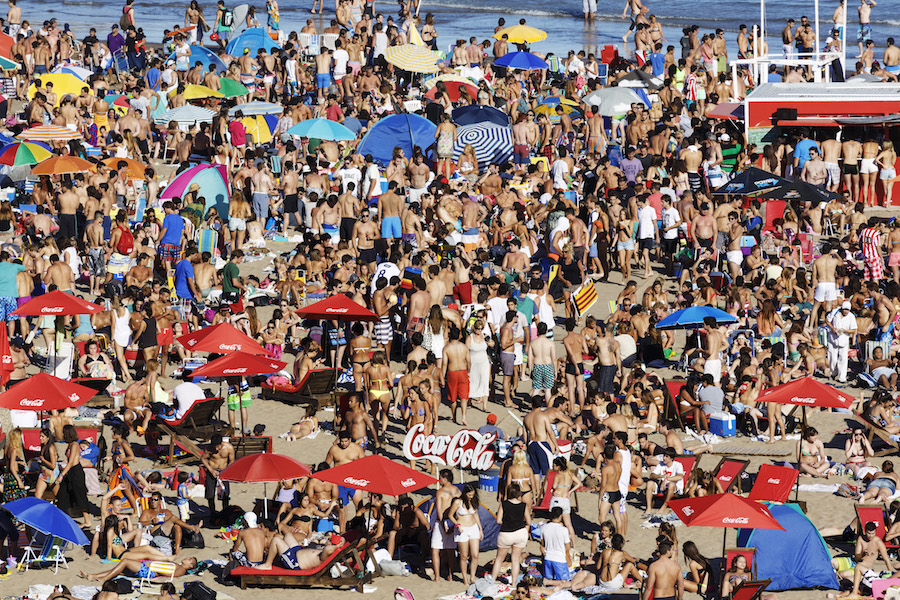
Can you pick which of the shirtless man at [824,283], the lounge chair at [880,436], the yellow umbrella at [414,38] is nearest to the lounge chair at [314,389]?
the lounge chair at [880,436]

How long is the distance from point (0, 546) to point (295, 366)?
5.38 m

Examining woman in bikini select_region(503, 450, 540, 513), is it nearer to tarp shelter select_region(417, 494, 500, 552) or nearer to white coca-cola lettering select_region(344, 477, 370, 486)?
tarp shelter select_region(417, 494, 500, 552)

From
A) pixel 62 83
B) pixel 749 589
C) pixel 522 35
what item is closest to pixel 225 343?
pixel 749 589

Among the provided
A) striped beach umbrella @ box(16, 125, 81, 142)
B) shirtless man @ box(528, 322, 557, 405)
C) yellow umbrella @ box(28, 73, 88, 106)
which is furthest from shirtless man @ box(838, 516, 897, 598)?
yellow umbrella @ box(28, 73, 88, 106)

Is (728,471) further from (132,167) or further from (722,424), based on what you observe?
(132,167)

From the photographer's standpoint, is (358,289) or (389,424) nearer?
(389,424)

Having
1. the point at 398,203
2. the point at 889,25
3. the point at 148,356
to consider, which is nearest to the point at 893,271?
the point at 398,203

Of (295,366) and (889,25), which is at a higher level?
(889,25)

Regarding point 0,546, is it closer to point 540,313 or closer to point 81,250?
point 540,313

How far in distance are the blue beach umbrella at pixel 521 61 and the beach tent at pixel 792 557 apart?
19697 millimetres

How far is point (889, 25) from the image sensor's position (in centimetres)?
5344

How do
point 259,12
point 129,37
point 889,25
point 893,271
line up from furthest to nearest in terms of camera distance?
1. point 889,25
2. point 259,12
3. point 129,37
4. point 893,271

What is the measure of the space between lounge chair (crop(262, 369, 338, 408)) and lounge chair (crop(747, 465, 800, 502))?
223 inches

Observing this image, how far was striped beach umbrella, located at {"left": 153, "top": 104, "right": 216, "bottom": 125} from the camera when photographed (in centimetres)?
2839
